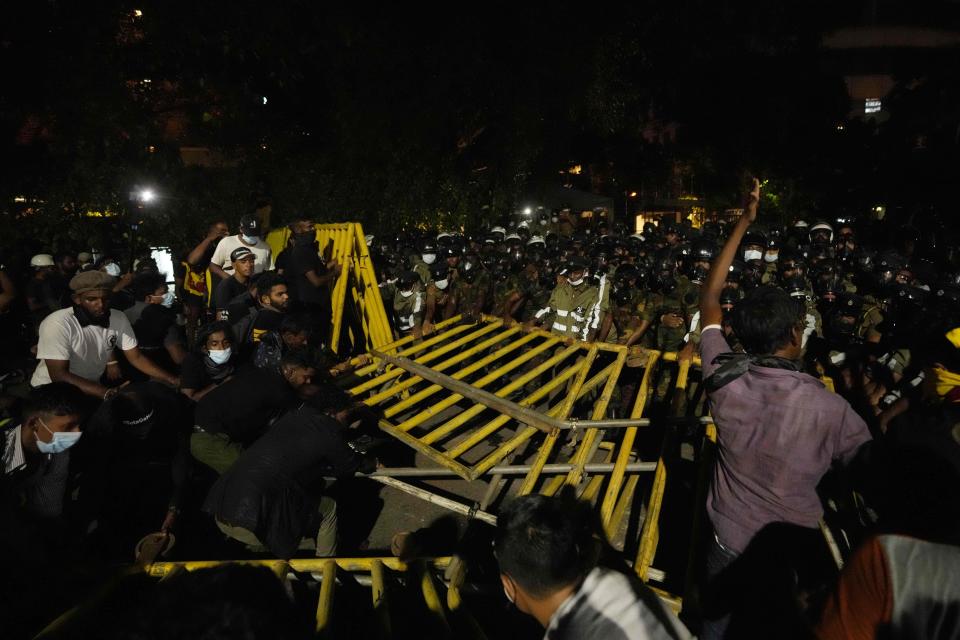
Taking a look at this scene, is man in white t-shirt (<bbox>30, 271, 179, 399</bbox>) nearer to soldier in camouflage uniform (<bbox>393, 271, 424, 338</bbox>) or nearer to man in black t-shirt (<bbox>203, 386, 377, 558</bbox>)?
man in black t-shirt (<bbox>203, 386, 377, 558</bbox>)

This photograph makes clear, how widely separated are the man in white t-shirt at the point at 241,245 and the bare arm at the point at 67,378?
111 inches

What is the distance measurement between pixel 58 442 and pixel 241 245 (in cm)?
424

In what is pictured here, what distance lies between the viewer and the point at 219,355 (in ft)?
15.7

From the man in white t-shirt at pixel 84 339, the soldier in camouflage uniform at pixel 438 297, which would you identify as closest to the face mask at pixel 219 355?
the man in white t-shirt at pixel 84 339

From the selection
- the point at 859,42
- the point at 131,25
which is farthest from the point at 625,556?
the point at 859,42

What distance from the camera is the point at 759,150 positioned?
2395cm

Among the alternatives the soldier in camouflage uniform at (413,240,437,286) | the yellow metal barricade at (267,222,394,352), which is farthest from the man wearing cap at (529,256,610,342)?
the soldier in camouflage uniform at (413,240,437,286)

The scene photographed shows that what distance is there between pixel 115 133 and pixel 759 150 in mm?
24427

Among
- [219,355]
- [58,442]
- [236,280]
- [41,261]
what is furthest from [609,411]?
[41,261]

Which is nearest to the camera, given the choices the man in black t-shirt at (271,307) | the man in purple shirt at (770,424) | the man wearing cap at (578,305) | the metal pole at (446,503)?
the man in purple shirt at (770,424)

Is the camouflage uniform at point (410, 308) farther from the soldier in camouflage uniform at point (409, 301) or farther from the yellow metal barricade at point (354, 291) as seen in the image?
the yellow metal barricade at point (354, 291)

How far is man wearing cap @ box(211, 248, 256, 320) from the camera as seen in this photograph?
20.6 ft

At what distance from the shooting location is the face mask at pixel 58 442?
129 inches

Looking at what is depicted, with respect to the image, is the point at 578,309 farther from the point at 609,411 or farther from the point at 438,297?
the point at 438,297
